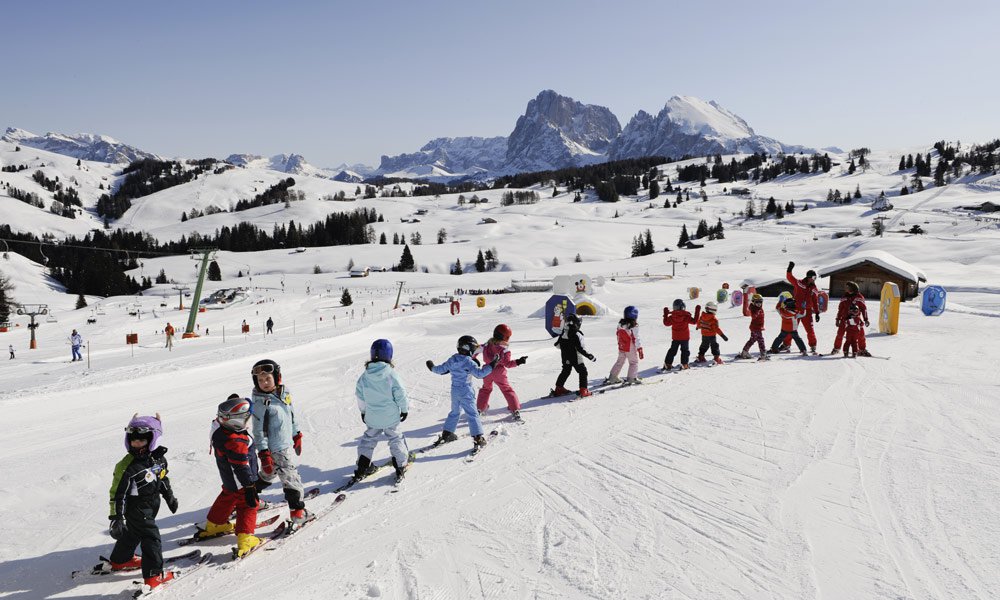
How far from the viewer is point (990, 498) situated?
522 cm

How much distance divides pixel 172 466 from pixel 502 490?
16.0ft

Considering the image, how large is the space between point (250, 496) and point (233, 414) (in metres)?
0.80

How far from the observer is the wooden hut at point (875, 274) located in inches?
1310

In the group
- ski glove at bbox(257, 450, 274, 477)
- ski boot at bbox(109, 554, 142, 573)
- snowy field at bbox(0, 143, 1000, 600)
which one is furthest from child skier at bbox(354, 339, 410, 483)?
ski boot at bbox(109, 554, 142, 573)

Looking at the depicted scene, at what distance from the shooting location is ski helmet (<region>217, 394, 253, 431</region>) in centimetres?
488

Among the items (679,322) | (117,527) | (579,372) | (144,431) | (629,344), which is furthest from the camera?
(679,322)

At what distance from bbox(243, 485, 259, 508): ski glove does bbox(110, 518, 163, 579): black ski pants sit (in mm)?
722

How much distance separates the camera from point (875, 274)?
34.8 m

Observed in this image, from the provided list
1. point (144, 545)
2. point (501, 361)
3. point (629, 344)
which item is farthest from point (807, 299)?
point (144, 545)

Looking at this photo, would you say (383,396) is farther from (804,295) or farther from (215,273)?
(215,273)

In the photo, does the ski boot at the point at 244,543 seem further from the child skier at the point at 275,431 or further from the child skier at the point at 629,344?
the child skier at the point at 629,344

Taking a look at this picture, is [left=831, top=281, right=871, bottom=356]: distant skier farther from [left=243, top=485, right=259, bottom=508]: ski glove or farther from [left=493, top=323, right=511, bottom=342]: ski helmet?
[left=243, top=485, right=259, bottom=508]: ski glove

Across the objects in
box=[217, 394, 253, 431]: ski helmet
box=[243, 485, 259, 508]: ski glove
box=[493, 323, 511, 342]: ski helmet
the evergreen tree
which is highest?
box=[493, 323, 511, 342]: ski helmet

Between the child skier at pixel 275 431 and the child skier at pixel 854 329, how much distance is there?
41.1ft
